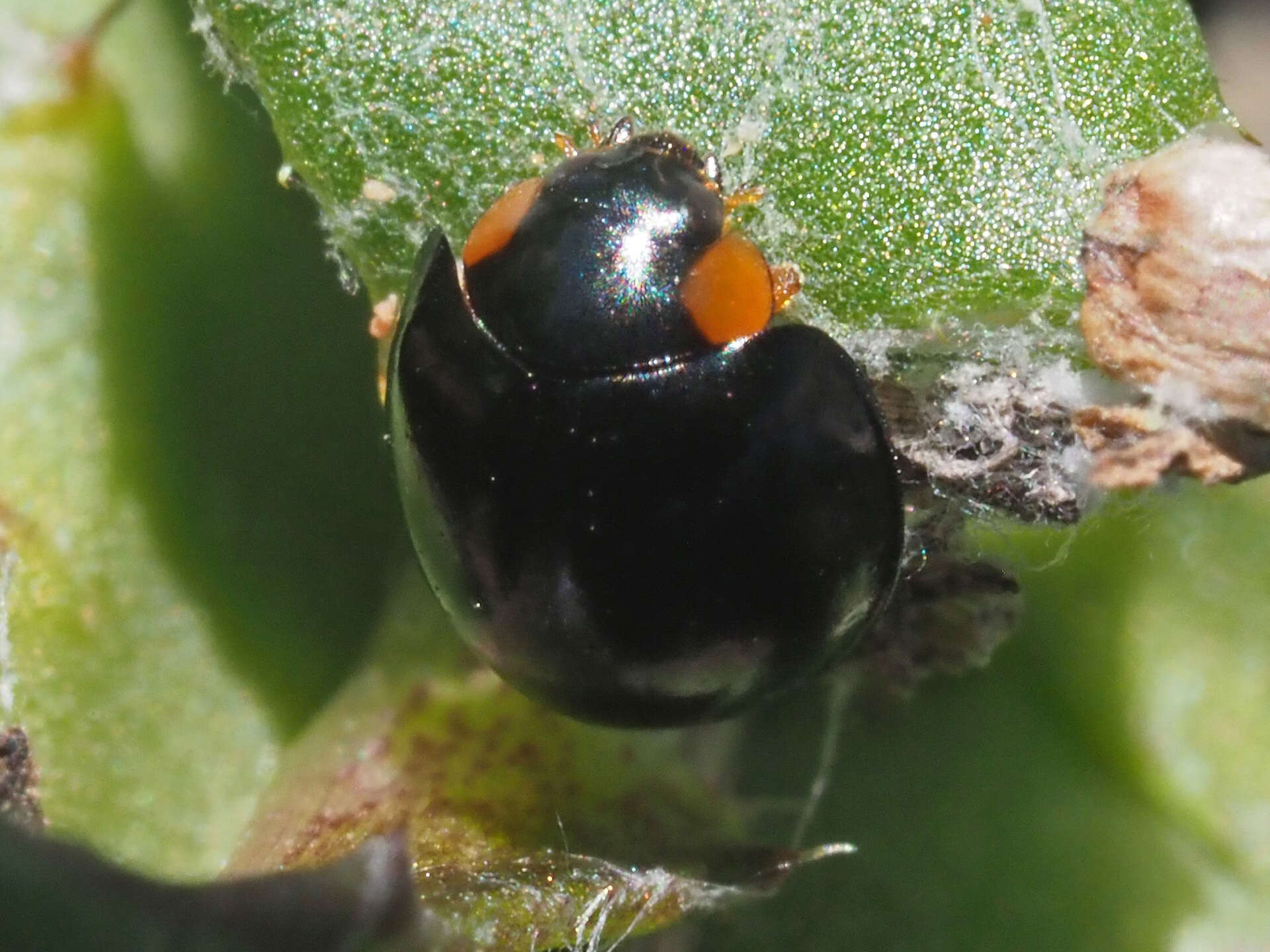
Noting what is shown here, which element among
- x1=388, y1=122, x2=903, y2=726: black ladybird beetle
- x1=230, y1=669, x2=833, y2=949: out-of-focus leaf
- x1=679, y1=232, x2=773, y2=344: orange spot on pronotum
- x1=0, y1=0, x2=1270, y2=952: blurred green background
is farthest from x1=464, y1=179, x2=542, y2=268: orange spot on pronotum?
x1=230, y1=669, x2=833, y2=949: out-of-focus leaf

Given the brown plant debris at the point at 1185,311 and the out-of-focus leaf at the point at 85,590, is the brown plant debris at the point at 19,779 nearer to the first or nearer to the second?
the out-of-focus leaf at the point at 85,590

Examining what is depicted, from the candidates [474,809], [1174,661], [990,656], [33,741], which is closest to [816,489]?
[990,656]

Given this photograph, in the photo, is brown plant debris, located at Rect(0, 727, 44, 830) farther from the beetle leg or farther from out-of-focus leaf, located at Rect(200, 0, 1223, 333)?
the beetle leg

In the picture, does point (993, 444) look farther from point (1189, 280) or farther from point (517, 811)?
point (517, 811)

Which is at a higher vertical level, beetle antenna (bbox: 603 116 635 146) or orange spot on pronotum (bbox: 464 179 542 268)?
beetle antenna (bbox: 603 116 635 146)

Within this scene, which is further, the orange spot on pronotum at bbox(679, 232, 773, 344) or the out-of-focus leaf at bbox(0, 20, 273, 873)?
the out-of-focus leaf at bbox(0, 20, 273, 873)

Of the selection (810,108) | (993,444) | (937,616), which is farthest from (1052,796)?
(810,108)

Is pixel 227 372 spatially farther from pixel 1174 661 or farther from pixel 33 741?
pixel 1174 661
